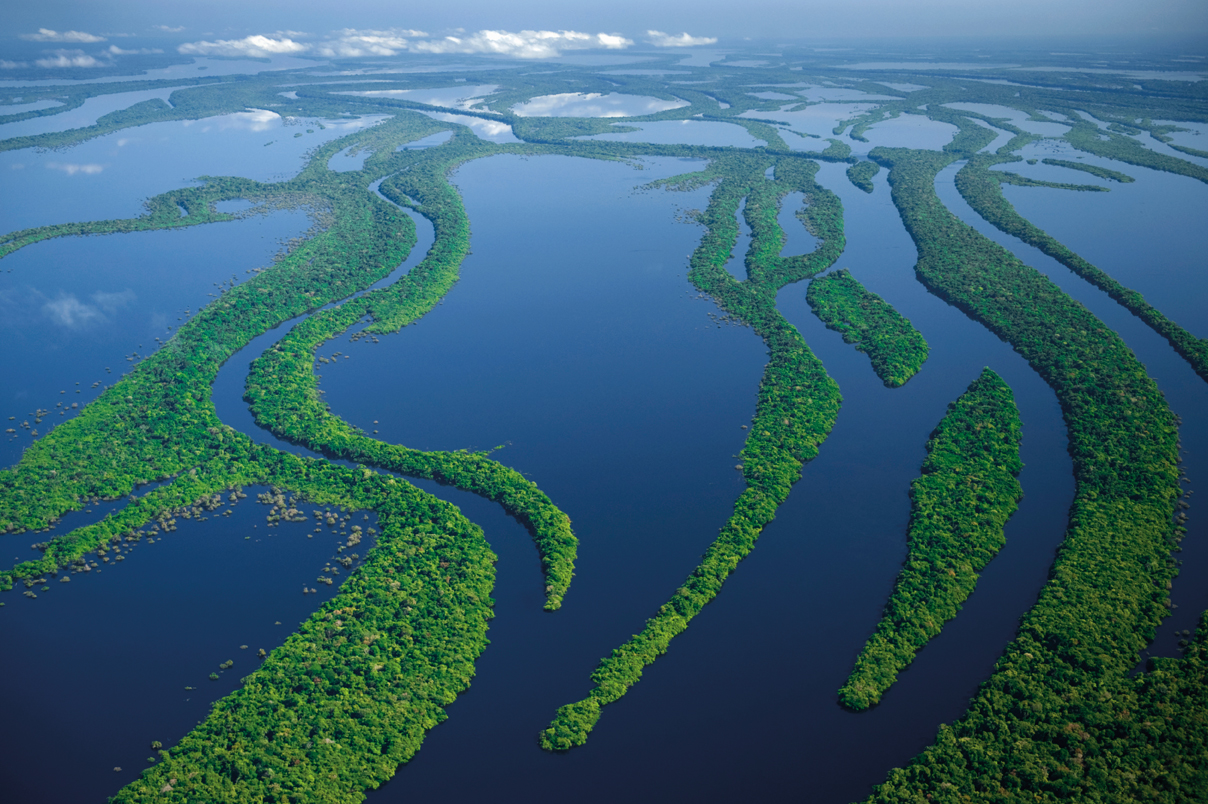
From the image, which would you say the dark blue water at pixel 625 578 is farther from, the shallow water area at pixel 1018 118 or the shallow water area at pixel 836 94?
the shallow water area at pixel 836 94

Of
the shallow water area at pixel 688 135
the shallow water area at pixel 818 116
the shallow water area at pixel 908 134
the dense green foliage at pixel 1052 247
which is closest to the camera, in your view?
the dense green foliage at pixel 1052 247

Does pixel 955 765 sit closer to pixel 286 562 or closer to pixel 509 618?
pixel 509 618

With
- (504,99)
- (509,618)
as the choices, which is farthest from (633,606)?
(504,99)

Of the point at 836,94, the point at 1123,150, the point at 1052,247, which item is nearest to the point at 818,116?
the point at 836,94

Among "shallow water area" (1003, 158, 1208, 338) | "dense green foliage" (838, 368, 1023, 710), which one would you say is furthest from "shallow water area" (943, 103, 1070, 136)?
"dense green foliage" (838, 368, 1023, 710)

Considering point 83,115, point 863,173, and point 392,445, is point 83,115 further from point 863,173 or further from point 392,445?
point 863,173

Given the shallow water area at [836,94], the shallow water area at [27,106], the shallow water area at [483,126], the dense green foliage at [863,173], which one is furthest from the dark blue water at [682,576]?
the shallow water area at [27,106]
